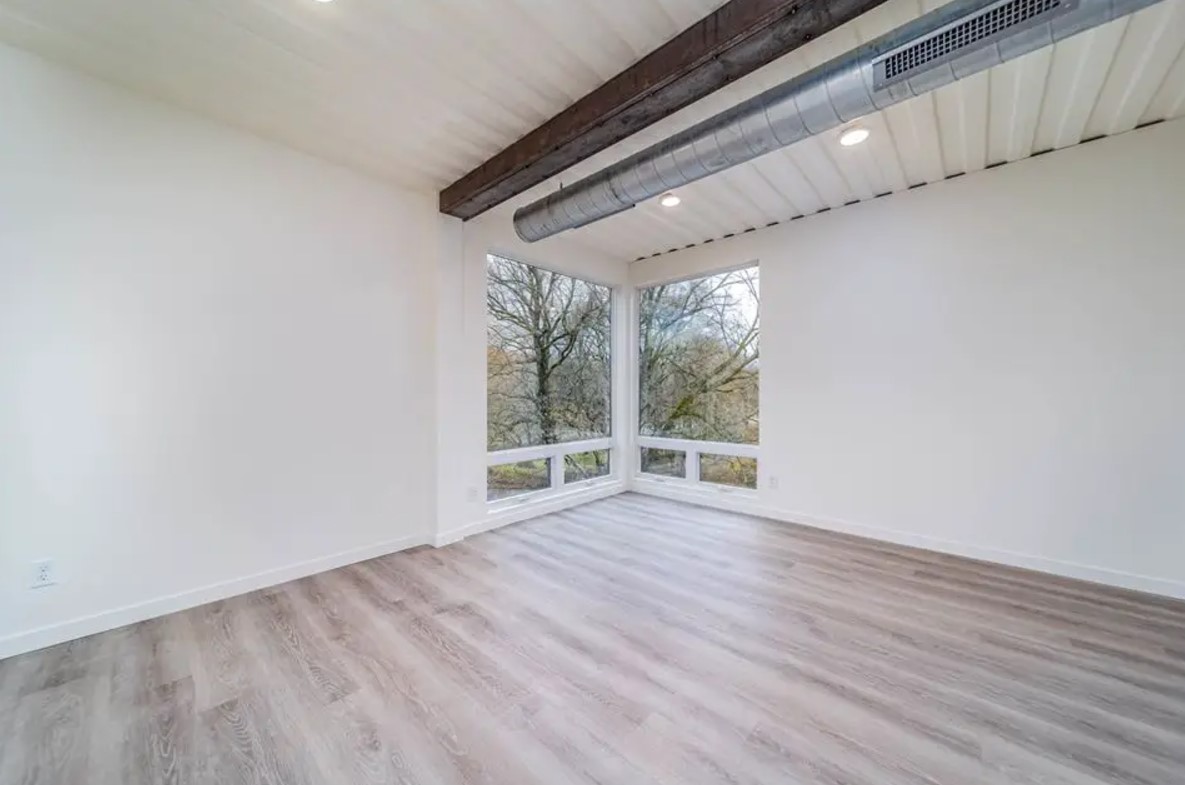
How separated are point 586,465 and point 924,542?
10.3ft

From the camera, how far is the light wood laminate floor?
1.53 m

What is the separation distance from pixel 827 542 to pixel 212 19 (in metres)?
4.84

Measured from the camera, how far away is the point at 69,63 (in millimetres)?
2248

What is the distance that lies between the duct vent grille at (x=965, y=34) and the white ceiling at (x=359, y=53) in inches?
30.6

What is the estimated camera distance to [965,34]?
1.72m

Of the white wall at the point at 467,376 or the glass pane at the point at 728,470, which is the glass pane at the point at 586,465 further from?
the glass pane at the point at 728,470

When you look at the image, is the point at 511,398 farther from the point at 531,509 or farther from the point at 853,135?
the point at 853,135

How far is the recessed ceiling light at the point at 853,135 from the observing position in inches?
107

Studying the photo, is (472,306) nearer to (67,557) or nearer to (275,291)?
(275,291)

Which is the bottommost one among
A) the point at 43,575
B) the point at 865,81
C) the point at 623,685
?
the point at 623,685

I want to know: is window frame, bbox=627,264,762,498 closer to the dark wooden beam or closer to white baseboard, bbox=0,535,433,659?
the dark wooden beam

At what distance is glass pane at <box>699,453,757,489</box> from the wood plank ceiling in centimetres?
238

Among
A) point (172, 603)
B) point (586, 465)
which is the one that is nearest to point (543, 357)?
point (586, 465)

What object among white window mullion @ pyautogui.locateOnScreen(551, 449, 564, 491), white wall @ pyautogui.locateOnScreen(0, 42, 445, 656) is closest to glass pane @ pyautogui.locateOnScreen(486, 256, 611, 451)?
white window mullion @ pyautogui.locateOnScreen(551, 449, 564, 491)
